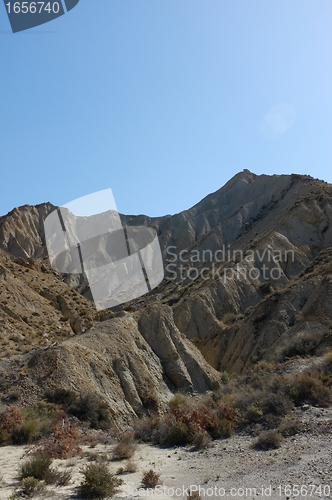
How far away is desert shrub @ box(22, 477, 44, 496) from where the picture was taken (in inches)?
303

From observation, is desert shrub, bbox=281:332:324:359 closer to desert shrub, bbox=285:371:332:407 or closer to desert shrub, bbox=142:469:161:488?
desert shrub, bbox=285:371:332:407

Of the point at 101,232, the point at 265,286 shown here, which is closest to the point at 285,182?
the point at 265,286

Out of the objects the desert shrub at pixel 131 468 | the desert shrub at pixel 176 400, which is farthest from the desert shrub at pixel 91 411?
the desert shrub at pixel 131 468

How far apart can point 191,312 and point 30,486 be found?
33.0 metres

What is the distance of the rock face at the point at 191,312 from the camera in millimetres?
18578

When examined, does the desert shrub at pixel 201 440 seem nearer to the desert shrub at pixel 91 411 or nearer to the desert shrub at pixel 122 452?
the desert shrub at pixel 122 452

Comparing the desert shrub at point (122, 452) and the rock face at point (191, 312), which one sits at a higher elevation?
the rock face at point (191, 312)

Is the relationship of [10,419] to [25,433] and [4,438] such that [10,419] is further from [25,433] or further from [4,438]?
[25,433]

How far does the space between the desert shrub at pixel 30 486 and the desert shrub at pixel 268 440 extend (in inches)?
226

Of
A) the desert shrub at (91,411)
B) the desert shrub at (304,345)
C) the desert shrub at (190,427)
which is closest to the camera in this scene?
the desert shrub at (190,427)

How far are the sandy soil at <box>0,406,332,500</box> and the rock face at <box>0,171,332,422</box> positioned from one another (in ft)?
19.8

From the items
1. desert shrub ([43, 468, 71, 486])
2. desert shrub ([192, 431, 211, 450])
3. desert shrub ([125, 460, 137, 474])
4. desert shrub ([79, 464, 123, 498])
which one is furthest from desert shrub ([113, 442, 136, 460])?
desert shrub ([79, 464, 123, 498])

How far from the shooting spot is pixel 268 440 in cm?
1036

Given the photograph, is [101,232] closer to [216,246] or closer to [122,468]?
[216,246]
